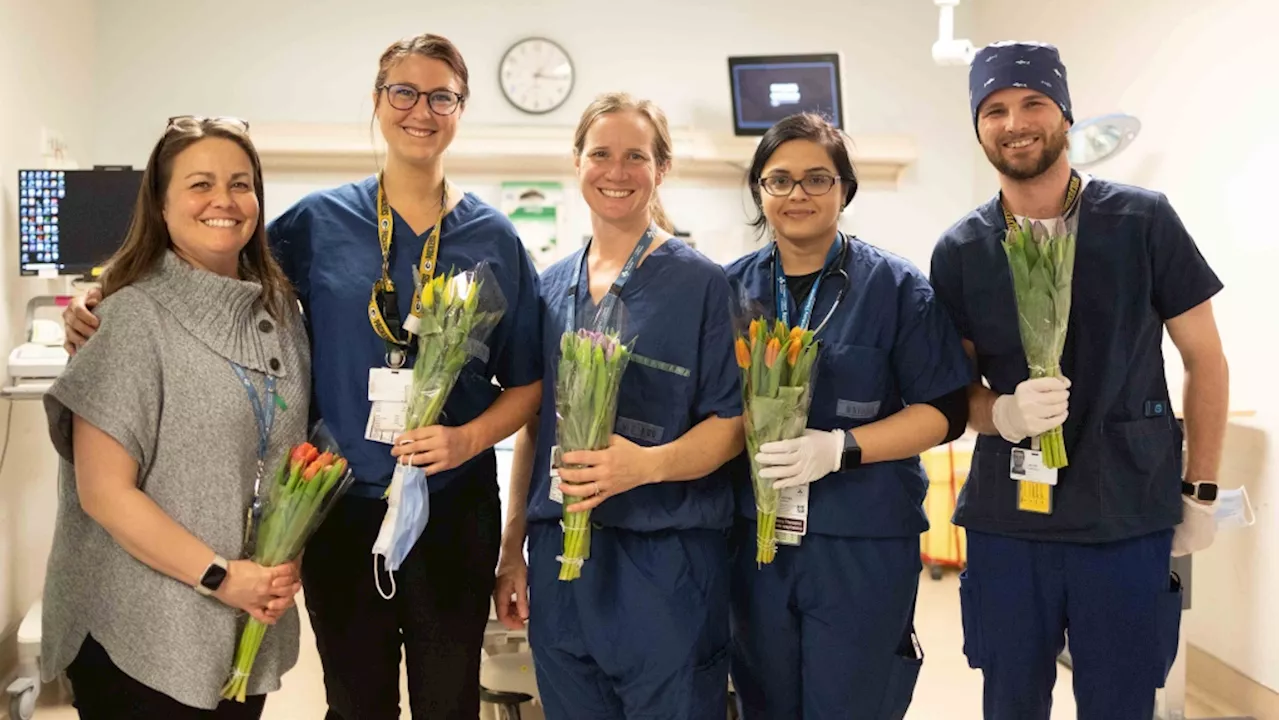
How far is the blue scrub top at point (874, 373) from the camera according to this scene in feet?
6.45

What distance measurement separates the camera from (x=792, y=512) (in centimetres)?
194

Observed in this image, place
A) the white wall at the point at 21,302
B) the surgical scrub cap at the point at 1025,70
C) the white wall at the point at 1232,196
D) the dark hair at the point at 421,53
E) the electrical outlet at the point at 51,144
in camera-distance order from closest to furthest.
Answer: the dark hair at the point at 421,53, the surgical scrub cap at the point at 1025,70, the white wall at the point at 1232,196, the white wall at the point at 21,302, the electrical outlet at the point at 51,144

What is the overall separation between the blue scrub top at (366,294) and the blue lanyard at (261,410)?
0.64 feet

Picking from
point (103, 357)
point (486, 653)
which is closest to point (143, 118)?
point (486, 653)

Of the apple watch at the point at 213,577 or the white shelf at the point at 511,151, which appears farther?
the white shelf at the point at 511,151

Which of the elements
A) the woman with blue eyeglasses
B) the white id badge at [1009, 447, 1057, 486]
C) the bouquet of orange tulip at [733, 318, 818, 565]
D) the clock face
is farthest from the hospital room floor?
the clock face

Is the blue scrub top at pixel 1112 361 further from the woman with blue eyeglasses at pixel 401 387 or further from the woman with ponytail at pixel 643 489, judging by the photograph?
the woman with blue eyeglasses at pixel 401 387

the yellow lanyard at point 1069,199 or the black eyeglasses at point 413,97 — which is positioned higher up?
the black eyeglasses at point 413,97

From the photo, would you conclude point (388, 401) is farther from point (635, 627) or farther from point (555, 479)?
point (635, 627)

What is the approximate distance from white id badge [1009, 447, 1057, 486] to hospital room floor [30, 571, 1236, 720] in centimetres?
156

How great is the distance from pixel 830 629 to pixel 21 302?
3.64 metres

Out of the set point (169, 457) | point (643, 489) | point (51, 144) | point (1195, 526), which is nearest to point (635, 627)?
point (643, 489)

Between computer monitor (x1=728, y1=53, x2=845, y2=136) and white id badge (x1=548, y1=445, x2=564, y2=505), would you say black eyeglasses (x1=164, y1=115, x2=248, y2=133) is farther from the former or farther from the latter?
computer monitor (x1=728, y1=53, x2=845, y2=136)

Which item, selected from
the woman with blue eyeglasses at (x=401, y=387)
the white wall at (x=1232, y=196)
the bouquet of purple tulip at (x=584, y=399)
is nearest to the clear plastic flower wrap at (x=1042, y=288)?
the bouquet of purple tulip at (x=584, y=399)
